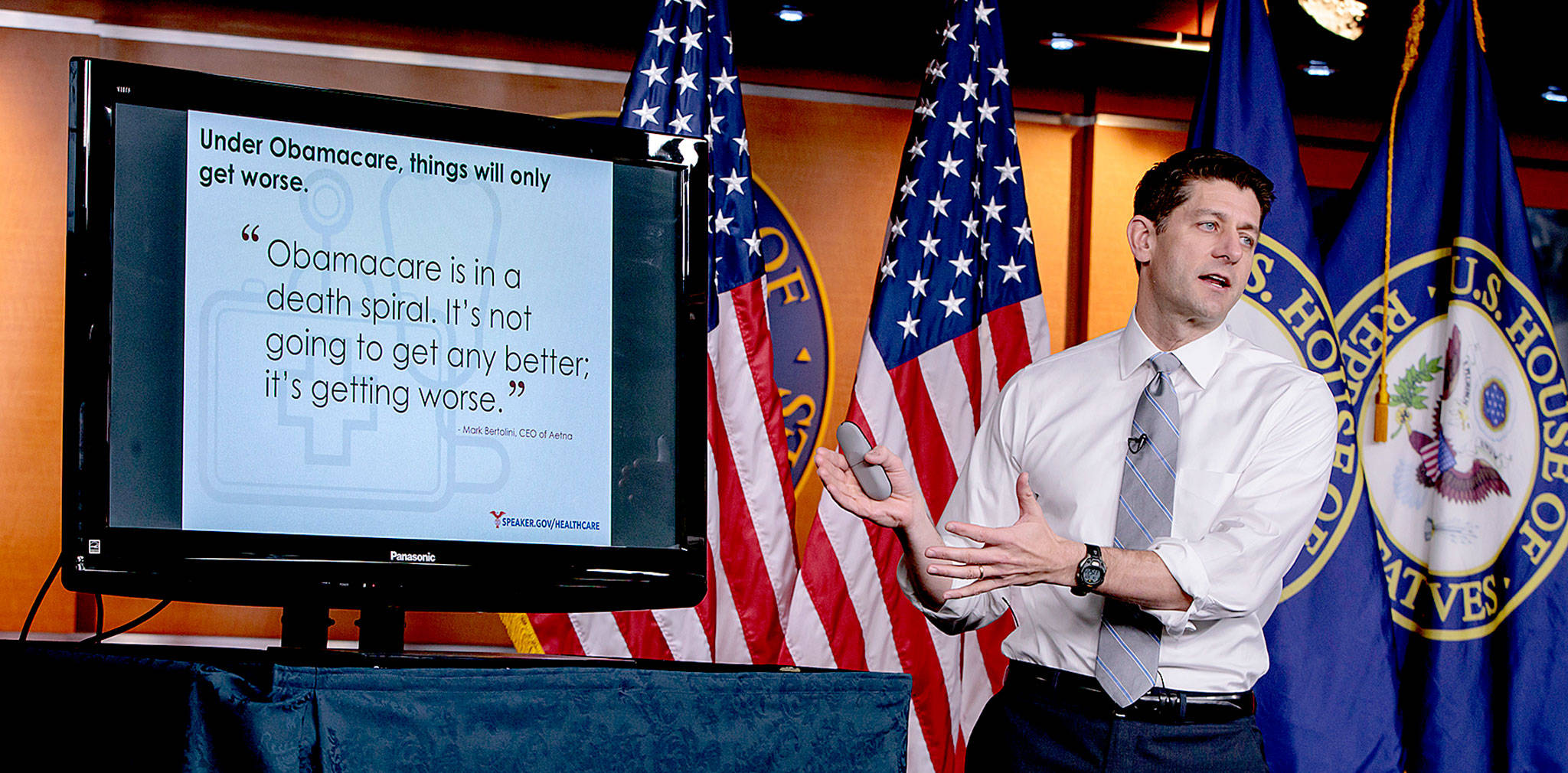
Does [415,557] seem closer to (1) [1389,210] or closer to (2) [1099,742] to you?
(2) [1099,742]

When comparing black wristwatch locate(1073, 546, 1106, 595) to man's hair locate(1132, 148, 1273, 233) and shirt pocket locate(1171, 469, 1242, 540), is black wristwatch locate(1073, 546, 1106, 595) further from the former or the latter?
man's hair locate(1132, 148, 1273, 233)

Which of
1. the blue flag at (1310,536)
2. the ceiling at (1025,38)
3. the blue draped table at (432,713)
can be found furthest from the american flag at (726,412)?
the blue draped table at (432,713)

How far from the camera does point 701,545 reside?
143 cm

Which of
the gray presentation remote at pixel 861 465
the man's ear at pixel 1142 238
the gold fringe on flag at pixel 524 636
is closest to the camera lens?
the gray presentation remote at pixel 861 465

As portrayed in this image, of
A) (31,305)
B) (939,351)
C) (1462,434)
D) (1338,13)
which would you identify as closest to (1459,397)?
(1462,434)

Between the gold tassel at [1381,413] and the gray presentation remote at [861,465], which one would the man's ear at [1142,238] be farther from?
the gold tassel at [1381,413]

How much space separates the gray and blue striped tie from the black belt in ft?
0.14

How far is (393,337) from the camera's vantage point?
129 cm

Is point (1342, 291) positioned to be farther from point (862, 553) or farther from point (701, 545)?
point (701, 545)

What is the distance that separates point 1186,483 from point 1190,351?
25 centimetres

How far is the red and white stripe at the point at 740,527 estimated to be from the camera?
113 inches

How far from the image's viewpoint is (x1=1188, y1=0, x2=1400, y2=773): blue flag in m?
2.62

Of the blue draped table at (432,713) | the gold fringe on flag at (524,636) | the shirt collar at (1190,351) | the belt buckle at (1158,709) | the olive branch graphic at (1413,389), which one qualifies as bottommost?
the gold fringe on flag at (524,636)

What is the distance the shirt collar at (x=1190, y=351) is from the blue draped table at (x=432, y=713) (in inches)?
46.1
